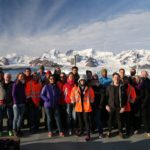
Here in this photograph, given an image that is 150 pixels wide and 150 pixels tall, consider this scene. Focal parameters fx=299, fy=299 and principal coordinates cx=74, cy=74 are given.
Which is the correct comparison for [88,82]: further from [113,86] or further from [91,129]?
[91,129]

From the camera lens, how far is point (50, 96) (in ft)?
25.4

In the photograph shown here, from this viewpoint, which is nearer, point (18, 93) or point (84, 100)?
point (84, 100)

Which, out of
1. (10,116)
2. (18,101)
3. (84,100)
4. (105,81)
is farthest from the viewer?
(105,81)

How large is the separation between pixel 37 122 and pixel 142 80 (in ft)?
10.2

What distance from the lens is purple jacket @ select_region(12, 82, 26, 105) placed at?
302 inches

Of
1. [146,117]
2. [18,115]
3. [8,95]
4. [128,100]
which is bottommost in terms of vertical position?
[146,117]

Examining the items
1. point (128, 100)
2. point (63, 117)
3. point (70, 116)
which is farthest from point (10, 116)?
point (128, 100)

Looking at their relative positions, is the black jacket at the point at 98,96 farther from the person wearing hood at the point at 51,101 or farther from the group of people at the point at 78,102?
the person wearing hood at the point at 51,101

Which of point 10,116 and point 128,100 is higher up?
point 128,100

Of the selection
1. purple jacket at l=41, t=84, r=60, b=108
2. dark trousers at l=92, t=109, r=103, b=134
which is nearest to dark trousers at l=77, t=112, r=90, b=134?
dark trousers at l=92, t=109, r=103, b=134

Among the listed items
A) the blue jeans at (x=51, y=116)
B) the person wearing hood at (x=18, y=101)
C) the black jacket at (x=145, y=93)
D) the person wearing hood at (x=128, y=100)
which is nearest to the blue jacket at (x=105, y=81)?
the person wearing hood at (x=128, y=100)

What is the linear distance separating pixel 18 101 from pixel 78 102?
5.08 feet

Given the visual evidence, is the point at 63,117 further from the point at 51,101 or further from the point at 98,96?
the point at 98,96

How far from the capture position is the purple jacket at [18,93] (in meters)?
7.67
